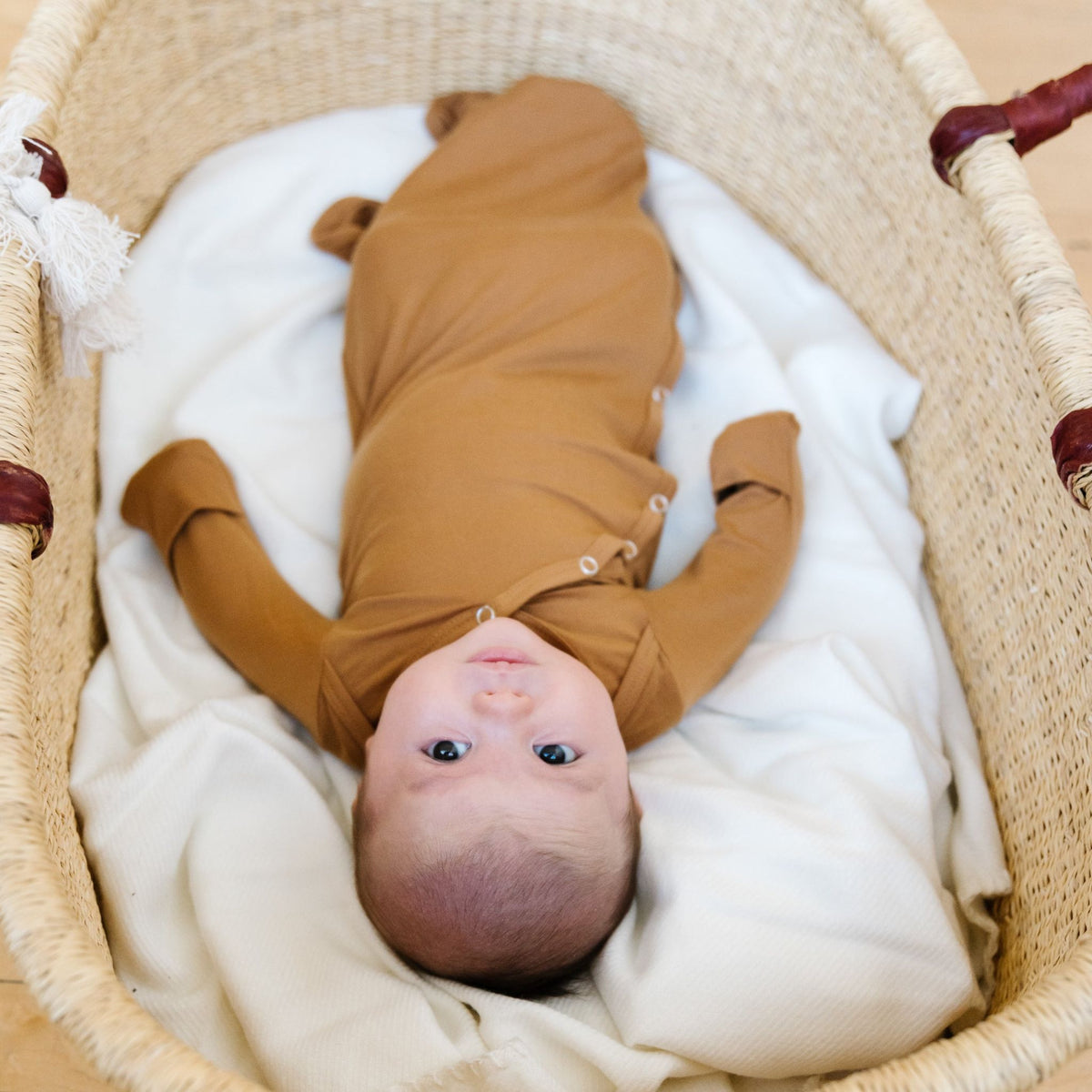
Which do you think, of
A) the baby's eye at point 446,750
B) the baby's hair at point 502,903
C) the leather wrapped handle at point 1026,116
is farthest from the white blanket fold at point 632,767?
the leather wrapped handle at point 1026,116

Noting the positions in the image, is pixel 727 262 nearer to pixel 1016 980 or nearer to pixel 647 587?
pixel 647 587

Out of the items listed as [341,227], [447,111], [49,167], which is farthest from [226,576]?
[447,111]

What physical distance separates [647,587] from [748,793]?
27 cm

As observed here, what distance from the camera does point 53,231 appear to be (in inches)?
32.4

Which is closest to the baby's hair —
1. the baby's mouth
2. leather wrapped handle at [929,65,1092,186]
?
the baby's mouth

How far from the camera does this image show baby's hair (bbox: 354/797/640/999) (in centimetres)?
75

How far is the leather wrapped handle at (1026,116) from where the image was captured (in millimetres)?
948

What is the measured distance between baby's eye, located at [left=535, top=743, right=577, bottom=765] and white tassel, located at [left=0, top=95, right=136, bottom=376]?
1.47ft

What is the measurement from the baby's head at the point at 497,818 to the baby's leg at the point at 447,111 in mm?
688

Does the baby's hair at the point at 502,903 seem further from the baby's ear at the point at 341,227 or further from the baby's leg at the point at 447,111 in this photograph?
the baby's leg at the point at 447,111

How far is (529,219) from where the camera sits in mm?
1148

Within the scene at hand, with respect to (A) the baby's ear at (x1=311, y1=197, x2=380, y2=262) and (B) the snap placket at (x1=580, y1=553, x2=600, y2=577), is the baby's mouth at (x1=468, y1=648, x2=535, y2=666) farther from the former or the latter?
(A) the baby's ear at (x1=311, y1=197, x2=380, y2=262)

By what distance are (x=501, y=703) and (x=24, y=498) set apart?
0.33 m

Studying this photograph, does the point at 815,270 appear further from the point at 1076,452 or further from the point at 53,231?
the point at 53,231
